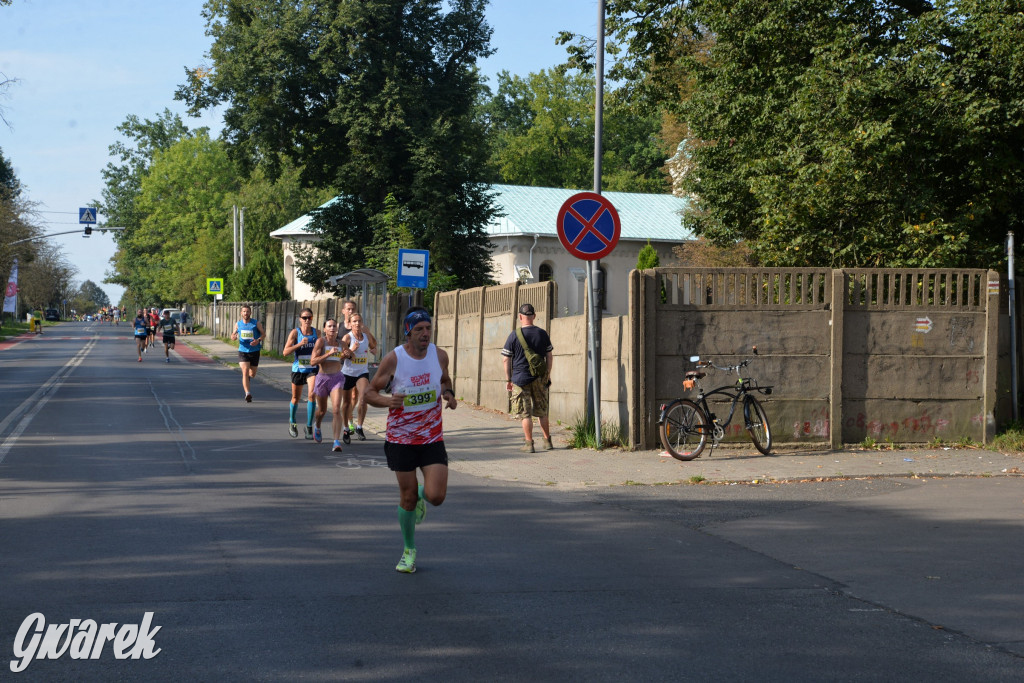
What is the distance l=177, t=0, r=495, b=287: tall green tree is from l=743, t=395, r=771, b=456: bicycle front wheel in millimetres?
25857

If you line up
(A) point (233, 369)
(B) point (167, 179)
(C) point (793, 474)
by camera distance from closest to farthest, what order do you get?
(C) point (793, 474)
(A) point (233, 369)
(B) point (167, 179)

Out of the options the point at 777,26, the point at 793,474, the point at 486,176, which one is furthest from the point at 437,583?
the point at 486,176

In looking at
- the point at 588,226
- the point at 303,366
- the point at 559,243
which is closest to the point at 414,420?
the point at 588,226

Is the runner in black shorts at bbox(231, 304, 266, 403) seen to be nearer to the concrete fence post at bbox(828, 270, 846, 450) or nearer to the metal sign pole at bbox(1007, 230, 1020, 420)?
the concrete fence post at bbox(828, 270, 846, 450)

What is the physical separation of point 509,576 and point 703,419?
6.63 m

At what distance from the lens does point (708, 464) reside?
491 inches

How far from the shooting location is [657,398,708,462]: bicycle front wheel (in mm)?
12742

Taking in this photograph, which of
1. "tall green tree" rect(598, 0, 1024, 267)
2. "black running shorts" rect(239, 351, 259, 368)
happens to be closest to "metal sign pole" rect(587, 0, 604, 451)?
"tall green tree" rect(598, 0, 1024, 267)

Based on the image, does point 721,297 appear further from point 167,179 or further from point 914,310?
point 167,179

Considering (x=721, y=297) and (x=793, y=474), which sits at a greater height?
(x=721, y=297)

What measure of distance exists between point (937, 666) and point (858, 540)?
3198mm

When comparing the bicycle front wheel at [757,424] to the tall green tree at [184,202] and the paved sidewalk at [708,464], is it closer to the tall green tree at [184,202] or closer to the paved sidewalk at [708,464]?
the paved sidewalk at [708,464]

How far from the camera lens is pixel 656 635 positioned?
5488 millimetres

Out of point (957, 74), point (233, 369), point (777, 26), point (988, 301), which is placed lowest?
point (233, 369)
